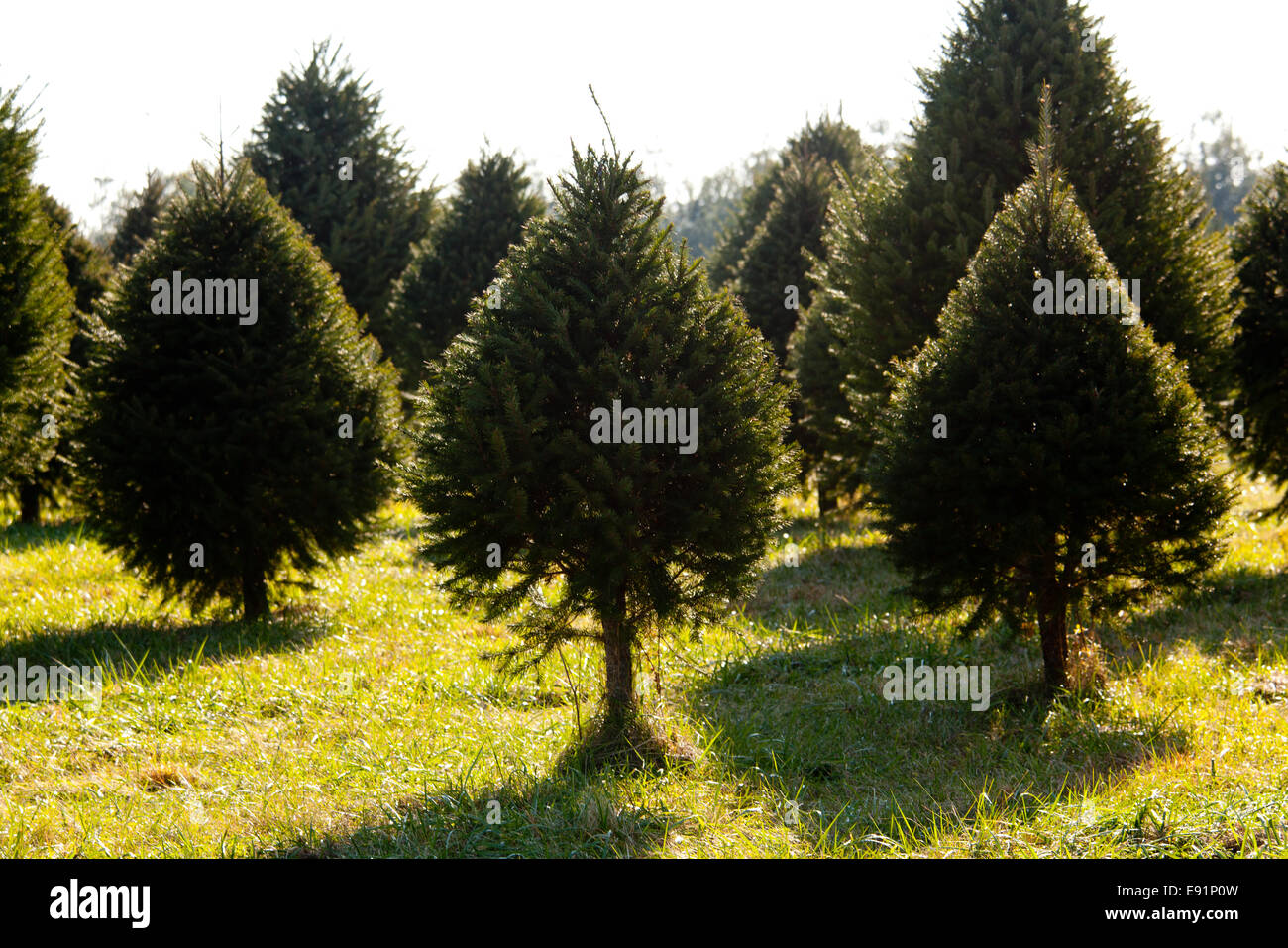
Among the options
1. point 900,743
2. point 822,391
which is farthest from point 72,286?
point 900,743

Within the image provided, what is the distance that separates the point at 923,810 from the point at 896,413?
318 cm

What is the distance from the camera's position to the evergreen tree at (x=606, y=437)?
603cm

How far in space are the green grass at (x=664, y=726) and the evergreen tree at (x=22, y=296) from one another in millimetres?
2217

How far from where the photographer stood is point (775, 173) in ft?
68.8

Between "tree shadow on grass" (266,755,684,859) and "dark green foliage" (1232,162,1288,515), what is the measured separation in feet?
29.5

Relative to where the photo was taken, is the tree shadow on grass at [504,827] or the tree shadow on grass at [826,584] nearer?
the tree shadow on grass at [504,827]

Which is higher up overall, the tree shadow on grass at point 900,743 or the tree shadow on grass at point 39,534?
the tree shadow on grass at point 39,534

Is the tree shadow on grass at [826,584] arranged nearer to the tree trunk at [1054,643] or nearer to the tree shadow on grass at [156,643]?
the tree trunk at [1054,643]

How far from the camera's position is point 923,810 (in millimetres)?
5551

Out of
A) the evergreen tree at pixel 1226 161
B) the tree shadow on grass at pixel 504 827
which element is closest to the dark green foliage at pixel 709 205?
the evergreen tree at pixel 1226 161

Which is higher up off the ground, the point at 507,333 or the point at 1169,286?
the point at 1169,286

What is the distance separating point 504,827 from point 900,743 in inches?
124

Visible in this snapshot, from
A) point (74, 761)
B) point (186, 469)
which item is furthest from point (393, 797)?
point (186, 469)
